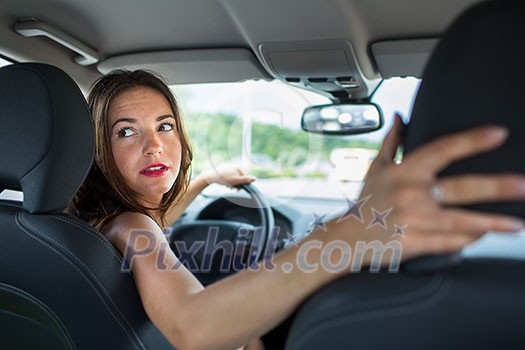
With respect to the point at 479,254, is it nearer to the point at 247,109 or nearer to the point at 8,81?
the point at 8,81

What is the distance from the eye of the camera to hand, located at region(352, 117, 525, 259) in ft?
2.98

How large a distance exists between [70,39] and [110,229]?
4.29 ft

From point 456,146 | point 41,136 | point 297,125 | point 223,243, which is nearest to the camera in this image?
point 456,146

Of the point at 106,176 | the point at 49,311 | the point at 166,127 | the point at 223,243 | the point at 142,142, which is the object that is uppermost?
the point at 223,243

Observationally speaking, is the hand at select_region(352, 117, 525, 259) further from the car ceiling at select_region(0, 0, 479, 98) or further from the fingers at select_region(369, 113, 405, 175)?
the car ceiling at select_region(0, 0, 479, 98)

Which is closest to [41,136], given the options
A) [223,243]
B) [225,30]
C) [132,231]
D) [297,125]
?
[132,231]

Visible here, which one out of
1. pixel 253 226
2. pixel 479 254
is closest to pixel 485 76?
pixel 479 254

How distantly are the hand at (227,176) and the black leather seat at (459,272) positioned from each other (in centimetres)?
196

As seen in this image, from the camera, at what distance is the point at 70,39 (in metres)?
2.77

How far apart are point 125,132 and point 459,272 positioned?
4.46ft

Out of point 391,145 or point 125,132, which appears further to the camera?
point 125,132

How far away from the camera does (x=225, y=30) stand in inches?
106

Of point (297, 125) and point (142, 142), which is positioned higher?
point (297, 125)

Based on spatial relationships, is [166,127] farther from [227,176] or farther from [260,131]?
[260,131]
